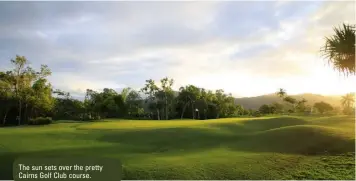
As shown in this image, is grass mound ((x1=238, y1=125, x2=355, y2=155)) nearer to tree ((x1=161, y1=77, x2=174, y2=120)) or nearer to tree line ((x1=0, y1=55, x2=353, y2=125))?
tree line ((x1=0, y1=55, x2=353, y2=125))

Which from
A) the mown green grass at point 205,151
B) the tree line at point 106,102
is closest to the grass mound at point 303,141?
the mown green grass at point 205,151

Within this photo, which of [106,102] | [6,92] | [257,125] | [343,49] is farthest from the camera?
[106,102]

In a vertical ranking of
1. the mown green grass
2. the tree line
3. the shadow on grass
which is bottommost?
the mown green grass

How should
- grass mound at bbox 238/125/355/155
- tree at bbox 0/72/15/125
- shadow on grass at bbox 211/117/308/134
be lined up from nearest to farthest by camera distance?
grass mound at bbox 238/125/355/155 → shadow on grass at bbox 211/117/308/134 → tree at bbox 0/72/15/125

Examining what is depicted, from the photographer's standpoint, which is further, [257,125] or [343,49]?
[257,125]

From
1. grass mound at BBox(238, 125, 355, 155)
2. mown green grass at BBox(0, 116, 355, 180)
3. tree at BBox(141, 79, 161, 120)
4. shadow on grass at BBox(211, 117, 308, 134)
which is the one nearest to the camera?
mown green grass at BBox(0, 116, 355, 180)

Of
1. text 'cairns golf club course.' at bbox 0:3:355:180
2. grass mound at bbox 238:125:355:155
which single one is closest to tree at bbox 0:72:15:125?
text 'cairns golf club course.' at bbox 0:3:355:180

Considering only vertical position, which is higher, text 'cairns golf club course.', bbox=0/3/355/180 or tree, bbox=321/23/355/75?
tree, bbox=321/23/355/75

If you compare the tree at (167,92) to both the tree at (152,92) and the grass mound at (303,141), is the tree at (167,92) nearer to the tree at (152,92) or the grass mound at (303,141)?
the tree at (152,92)

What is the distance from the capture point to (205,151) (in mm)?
20203

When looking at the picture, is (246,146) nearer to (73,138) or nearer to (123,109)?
(73,138)

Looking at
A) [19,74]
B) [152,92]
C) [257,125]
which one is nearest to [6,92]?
[19,74]

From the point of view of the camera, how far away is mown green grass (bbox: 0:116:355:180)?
15.1 metres

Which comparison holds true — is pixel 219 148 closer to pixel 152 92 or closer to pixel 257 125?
pixel 257 125
